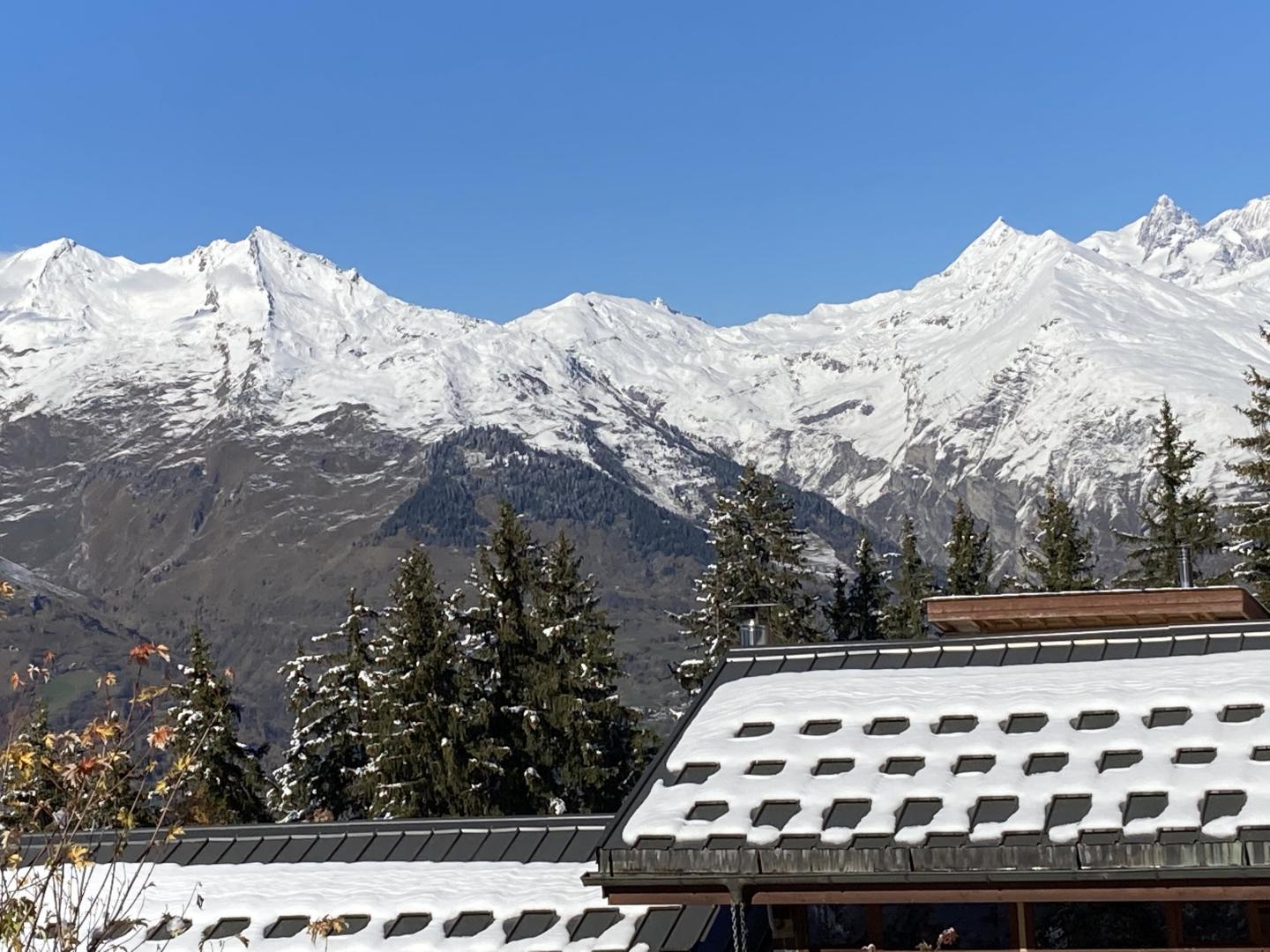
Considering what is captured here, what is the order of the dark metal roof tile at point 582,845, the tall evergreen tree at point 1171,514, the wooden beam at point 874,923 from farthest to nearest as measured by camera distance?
1. the tall evergreen tree at point 1171,514
2. the dark metal roof tile at point 582,845
3. the wooden beam at point 874,923

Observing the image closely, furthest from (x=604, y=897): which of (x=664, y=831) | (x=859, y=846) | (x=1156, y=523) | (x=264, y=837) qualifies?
(x=1156, y=523)

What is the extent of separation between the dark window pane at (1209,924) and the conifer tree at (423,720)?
37.6 metres

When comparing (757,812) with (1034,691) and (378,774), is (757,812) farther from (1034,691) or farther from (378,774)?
(378,774)

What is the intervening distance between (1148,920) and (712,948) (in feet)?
14.7

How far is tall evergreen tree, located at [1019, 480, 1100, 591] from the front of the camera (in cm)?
7706

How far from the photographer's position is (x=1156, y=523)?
231 feet

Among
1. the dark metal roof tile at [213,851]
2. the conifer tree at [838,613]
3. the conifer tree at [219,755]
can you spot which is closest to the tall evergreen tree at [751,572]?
the conifer tree at [838,613]

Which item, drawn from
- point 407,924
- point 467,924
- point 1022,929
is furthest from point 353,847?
point 1022,929

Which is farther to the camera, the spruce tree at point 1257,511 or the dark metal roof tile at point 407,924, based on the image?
the spruce tree at point 1257,511

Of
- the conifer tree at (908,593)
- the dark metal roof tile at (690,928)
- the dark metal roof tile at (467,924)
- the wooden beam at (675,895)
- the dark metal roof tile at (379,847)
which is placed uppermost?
the wooden beam at (675,895)

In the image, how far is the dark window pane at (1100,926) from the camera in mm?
16784

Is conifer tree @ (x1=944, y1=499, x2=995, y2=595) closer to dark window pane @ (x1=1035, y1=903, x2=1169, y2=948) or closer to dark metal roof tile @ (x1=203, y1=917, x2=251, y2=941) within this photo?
dark metal roof tile @ (x1=203, y1=917, x2=251, y2=941)

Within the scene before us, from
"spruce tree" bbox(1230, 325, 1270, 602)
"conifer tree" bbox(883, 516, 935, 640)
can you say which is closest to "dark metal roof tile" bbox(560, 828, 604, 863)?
"spruce tree" bbox(1230, 325, 1270, 602)

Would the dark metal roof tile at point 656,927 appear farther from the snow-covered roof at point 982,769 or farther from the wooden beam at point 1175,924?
the wooden beam at point 1175,924
